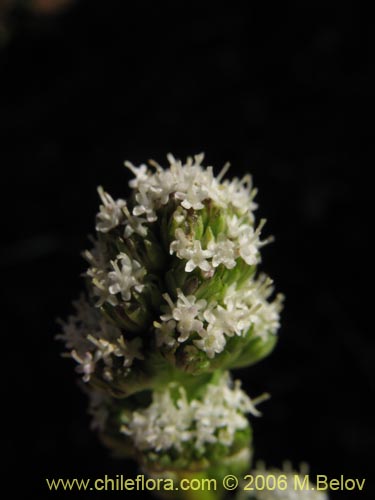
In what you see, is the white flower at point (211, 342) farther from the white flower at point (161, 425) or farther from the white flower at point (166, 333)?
the white flower at point (161, 425)

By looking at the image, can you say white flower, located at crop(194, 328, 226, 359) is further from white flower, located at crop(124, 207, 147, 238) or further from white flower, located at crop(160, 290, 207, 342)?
white flower, located at crop(124, 207, 147, 238)

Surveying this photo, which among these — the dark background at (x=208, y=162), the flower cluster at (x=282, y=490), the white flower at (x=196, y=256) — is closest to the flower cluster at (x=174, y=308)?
the white flower at (x=196, y=256)

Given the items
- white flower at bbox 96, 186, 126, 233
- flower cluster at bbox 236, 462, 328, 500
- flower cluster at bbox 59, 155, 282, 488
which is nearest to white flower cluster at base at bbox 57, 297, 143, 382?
flower cluster at bbox 59, 155, 282, 488

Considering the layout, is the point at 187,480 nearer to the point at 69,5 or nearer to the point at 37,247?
the point at 37,247

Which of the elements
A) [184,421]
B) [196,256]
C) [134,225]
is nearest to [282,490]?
[184,421]

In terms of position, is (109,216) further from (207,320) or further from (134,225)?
(207,320)

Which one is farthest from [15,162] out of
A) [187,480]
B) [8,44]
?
[187,480]
